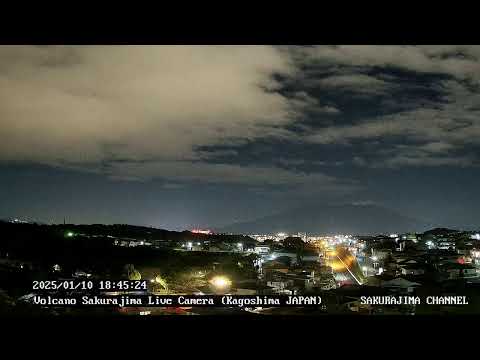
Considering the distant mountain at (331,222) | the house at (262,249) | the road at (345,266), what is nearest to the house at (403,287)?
the distant mountain at (331,222)

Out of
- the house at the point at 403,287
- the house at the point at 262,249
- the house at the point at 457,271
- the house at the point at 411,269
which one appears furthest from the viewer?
the house at the point at 262,249

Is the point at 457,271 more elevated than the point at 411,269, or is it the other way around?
the point at 411,269

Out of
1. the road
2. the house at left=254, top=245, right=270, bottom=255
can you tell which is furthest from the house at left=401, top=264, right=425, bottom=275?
the house at left=254, top=245, right=270, bottom=255

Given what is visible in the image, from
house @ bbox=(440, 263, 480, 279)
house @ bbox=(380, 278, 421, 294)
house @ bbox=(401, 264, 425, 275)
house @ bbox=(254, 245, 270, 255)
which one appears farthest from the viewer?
house @ bbox=(254, 245, 270, 255)

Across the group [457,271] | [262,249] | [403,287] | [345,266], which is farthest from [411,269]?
[345,266]

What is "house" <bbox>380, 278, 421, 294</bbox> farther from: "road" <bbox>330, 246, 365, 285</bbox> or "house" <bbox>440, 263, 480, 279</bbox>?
"road" <bbox>330, 246, 365, 285</bbox>

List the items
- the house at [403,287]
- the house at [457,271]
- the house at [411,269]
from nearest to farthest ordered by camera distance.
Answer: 1. the house at [403,287]
2. the house at [457,271]
3. the house at [411,269]

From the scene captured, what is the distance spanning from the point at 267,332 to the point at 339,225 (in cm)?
665

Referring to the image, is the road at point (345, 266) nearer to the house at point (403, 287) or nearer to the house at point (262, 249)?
the house at point (262, 249)

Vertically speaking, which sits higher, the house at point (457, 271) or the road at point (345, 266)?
the road at point (345, 266)

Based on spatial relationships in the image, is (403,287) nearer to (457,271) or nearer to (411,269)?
(457,271)

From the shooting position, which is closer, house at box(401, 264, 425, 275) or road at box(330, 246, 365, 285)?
house at box(401, 264, 425, 275)
